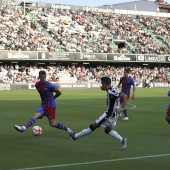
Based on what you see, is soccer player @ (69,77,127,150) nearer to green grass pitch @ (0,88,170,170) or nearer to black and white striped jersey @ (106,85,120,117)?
black and white striped jersey @ (106,85,120,117)

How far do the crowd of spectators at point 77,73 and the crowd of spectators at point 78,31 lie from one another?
274cm

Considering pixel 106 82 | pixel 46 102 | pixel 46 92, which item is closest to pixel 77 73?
pixel 46 102

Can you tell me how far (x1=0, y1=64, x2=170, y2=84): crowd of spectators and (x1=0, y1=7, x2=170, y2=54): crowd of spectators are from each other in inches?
108

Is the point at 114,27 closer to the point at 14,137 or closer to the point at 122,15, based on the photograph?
the point at 122,15

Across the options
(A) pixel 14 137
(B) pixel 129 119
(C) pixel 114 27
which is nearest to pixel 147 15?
(C) pixel 114 27

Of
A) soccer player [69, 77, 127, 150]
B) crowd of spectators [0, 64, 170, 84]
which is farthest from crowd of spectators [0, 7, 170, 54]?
soccer player [69, 77, 127, 150]

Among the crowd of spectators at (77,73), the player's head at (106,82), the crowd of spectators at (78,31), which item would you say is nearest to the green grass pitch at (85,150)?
the player's head at (106,82)

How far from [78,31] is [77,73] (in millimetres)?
7459

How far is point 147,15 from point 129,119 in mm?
69315

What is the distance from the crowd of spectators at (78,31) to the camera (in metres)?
64.1

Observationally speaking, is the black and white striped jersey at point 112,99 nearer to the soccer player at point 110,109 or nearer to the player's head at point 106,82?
the soccer player at point 110,109

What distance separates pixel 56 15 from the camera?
7181 centimetres

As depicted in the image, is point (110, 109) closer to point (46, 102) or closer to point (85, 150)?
point (85, 150)

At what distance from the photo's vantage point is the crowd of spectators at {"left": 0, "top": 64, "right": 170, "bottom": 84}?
60.3m
